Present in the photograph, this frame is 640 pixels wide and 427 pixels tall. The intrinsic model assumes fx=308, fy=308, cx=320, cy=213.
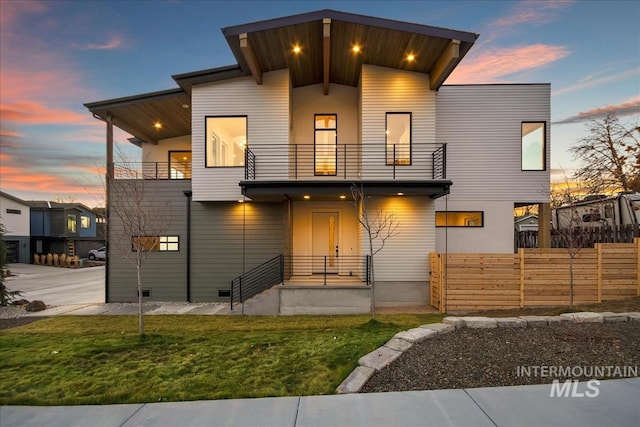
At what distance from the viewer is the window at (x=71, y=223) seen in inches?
1192

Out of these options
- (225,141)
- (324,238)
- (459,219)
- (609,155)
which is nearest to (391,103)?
(459,219)

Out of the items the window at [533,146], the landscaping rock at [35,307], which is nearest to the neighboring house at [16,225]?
the landscaping rock at [35,307]

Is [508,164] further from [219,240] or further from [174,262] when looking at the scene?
[174,262]

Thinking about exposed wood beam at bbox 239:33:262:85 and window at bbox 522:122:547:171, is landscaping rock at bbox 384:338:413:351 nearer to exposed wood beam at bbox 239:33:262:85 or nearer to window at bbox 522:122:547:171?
exposed wood beam at bbox 239:33:262:85

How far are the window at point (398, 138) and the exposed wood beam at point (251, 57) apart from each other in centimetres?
461

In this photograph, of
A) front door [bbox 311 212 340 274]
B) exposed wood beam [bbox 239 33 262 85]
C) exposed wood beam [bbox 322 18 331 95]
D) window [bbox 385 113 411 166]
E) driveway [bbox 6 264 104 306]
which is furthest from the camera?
driveway [bbox 6 264 104 306]

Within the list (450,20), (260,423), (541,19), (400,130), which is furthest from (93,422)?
(450,20)

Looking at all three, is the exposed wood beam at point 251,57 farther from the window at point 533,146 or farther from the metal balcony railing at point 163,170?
the window at point 533,146

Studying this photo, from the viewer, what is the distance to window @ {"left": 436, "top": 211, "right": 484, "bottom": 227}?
1136cm

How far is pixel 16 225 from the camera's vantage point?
2783 centimetres

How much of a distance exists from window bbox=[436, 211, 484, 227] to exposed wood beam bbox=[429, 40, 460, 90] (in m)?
4.48

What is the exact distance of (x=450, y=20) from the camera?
14.9 meters

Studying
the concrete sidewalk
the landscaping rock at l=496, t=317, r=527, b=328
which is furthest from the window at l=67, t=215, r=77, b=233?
the landscaping rock at l=496, t=317, r=527, b=328

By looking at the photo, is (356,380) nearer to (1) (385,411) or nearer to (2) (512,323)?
(1) (385,411)
